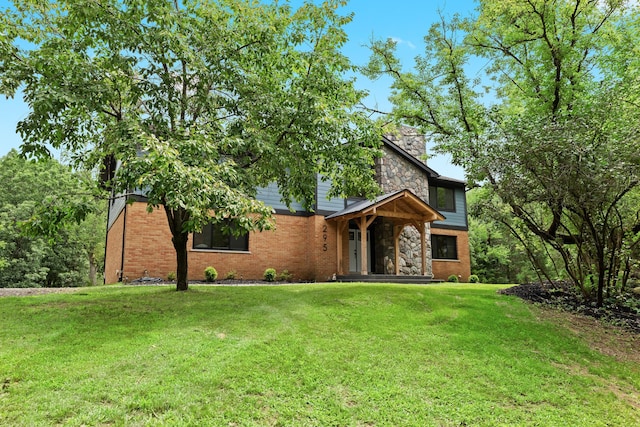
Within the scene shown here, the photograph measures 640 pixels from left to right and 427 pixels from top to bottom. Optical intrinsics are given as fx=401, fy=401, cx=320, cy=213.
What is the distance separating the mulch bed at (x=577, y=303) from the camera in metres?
7.83

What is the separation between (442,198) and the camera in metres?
20.5

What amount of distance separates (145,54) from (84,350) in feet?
18.1

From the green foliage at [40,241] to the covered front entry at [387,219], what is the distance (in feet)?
45.7

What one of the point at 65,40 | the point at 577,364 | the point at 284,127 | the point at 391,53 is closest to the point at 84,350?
the point at 284,127

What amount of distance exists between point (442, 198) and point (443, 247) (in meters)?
2.50

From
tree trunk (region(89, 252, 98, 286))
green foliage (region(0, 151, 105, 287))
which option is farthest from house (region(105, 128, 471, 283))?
tree trunk (region(89, 252, 98, 286))

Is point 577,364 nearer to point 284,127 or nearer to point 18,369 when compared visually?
point 284,127

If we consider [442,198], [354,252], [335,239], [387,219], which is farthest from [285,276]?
[442,198]

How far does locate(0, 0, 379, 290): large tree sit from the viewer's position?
6.38 m

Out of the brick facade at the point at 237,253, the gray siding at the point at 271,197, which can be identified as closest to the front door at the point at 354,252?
the brick facade at the point at 237,253

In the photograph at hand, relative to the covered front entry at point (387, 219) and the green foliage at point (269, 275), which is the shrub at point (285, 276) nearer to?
the green foliage at point (269, 275)

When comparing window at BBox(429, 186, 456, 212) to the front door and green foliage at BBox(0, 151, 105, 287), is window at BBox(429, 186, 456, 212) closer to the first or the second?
the front door

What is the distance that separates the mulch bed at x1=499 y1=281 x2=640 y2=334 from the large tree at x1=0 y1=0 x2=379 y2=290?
4.90 m

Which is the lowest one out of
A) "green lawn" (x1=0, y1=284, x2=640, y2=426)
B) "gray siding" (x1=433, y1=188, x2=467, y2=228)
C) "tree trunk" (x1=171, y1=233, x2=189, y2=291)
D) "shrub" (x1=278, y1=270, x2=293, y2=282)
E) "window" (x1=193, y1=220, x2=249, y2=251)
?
"green lawn" (x1=0, y1=284, x2=640, y2=426)
